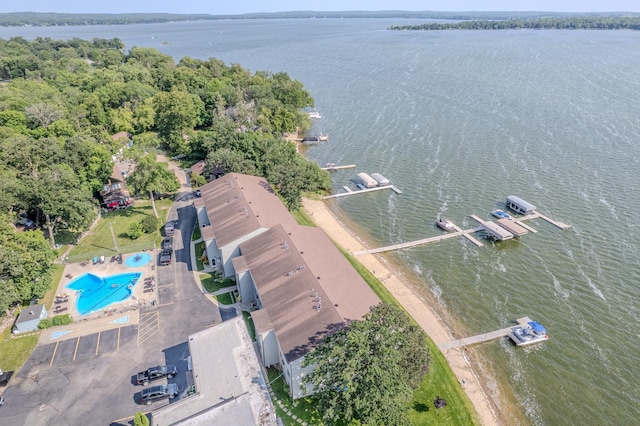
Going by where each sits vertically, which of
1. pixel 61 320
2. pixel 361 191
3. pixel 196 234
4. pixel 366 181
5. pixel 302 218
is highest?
pixel 61 320

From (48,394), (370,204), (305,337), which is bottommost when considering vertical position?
(370,204)

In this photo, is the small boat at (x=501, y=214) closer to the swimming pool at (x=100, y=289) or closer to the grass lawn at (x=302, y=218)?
the grass lawn at (x=302, y=218)

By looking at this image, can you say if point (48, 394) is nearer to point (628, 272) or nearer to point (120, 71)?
point (628, 272)

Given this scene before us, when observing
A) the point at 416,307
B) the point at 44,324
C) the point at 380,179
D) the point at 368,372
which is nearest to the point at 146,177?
the point at 44,324

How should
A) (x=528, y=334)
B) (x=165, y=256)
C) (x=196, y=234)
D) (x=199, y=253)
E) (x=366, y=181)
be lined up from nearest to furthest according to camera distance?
(x=528, y=334)
(x=165, y=256)
(x=199, y=253)
(x=196, y=234)
(x=366, y=181)

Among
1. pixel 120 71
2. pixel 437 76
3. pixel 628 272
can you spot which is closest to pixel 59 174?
pixel 628 272

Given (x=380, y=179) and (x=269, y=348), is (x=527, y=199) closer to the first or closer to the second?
(x=380, y=179)

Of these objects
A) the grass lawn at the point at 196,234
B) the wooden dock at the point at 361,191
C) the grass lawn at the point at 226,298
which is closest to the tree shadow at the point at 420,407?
the grass lawn at the point at 226,298

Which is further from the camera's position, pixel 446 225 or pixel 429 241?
pixel 446 225
